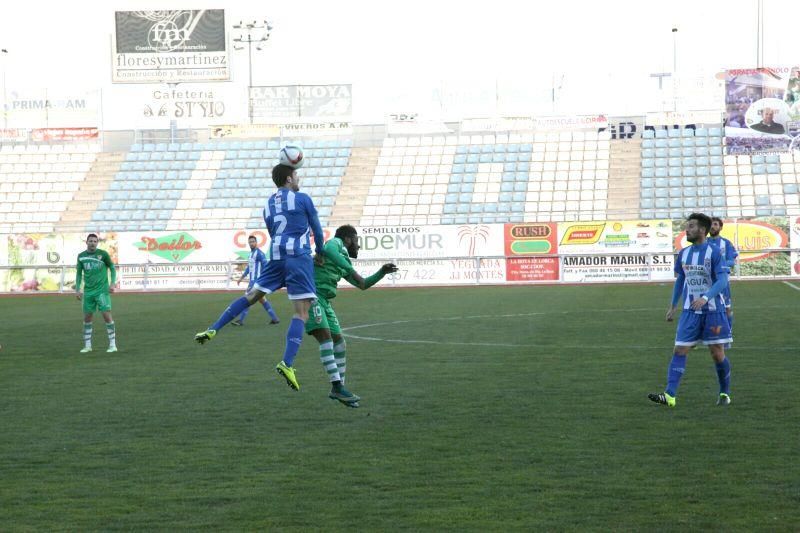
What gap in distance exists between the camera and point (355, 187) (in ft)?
176

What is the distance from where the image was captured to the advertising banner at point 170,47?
190 feet

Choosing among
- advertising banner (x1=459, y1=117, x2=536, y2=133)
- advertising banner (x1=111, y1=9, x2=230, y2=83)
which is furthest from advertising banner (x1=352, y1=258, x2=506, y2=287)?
advertising banner (x1=111, y1=9, x2=230, y2=83)

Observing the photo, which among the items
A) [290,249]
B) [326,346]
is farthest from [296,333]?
[290,249]

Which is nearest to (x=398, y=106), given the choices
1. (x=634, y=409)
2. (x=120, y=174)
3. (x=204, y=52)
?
(x=204, y=52)

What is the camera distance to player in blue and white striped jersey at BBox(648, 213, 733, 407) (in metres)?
11.2

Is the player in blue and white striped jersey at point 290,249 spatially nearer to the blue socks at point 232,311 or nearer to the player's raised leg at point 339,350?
the blue socks at point 232,311

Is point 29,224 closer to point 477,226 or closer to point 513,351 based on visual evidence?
point 477,226

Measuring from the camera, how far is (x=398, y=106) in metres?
65.3

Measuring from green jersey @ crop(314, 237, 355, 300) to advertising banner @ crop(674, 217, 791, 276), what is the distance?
3233 cm

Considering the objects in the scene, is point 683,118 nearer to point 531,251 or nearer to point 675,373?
point 531,251

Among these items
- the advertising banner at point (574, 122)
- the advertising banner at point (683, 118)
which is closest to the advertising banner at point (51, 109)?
the advertising banner at point (574, 122)

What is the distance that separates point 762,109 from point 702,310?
38.1 m

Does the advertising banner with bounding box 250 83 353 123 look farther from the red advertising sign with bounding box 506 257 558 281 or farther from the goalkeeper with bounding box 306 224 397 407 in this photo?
the goalkeeper with bounding box 306 224 397 407

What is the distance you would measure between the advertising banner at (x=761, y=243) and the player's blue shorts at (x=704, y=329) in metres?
32.0
